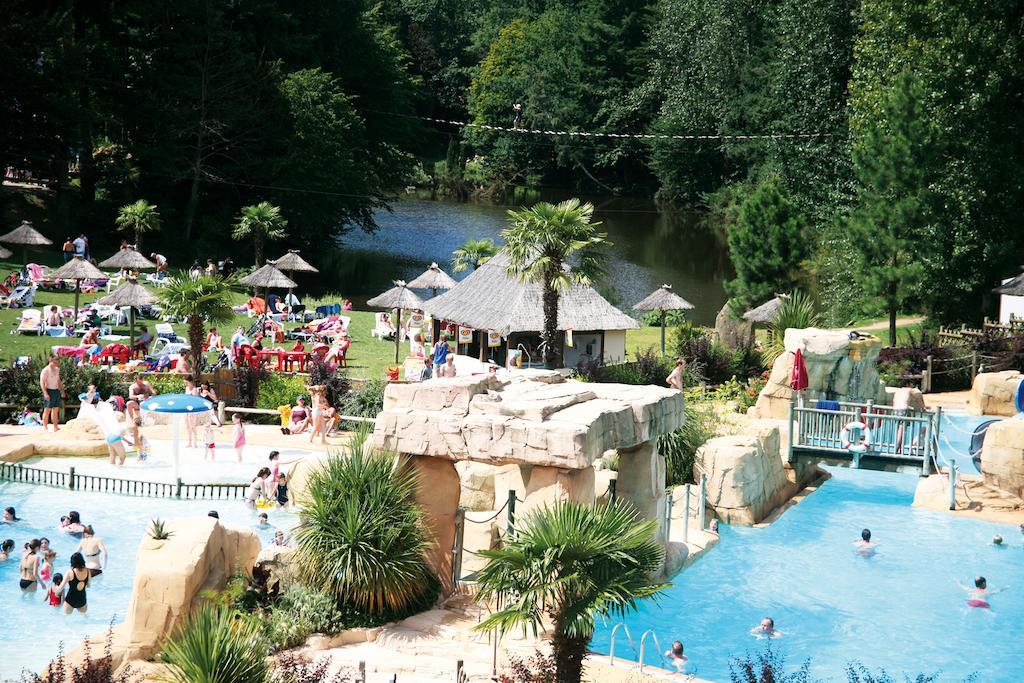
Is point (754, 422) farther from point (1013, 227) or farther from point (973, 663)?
point (1013, 227)

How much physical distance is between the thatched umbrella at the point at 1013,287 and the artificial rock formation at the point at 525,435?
19032mm

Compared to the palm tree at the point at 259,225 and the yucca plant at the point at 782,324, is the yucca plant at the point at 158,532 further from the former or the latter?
the palm tree at the point at 259,225

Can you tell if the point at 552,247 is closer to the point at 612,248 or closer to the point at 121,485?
the point at 121,485

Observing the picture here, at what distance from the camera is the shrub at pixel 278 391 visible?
25.4 m

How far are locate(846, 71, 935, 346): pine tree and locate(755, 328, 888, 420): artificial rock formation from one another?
9.11m

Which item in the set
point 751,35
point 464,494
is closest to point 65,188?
point 464,494

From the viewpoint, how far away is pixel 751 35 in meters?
59.6

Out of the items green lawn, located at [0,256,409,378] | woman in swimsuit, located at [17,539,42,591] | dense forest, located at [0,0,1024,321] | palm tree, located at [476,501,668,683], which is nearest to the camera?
palm tree, located at [476,501,668,683]

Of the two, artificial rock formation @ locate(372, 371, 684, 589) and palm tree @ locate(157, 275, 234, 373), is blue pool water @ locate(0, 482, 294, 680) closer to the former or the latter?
artificial rock formation @ locate(372, 371, 684, 589)

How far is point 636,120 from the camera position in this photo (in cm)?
6956

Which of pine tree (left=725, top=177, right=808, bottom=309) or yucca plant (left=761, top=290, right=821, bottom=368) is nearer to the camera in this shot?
yucca plant (left=761, top=290, right=821, bottom=368)

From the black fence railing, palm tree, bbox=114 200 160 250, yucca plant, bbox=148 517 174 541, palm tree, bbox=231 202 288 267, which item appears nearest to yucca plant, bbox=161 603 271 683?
yucca plant, bbox=148 517 174 541

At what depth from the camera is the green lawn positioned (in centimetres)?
2857

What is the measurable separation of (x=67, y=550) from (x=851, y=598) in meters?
10.7
